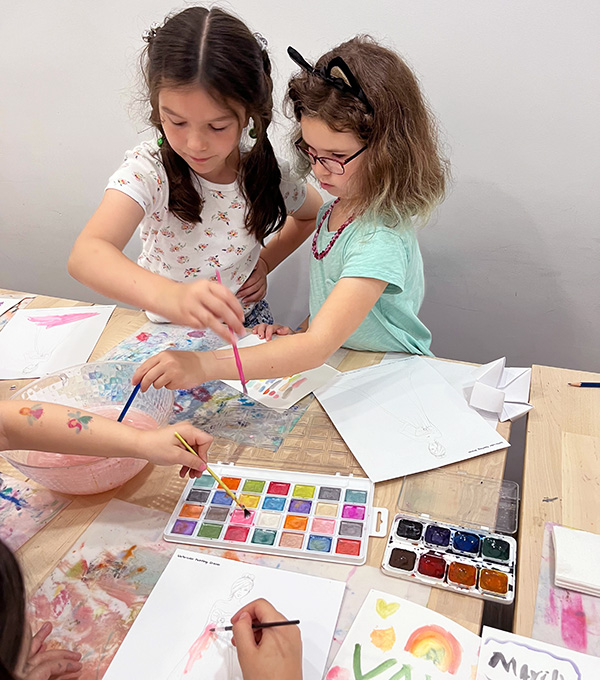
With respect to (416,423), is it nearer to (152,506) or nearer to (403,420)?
(403,420)

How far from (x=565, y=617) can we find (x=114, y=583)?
538 mm

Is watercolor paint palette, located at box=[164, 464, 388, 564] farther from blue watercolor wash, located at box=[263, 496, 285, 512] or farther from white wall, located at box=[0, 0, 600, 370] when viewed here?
white wall, located at box=[0, 0, 600, 370]

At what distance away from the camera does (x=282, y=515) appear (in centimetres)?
75

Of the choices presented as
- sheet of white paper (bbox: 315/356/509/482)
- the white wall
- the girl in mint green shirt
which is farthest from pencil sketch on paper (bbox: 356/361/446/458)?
the white wall

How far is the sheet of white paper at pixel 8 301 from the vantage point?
129 centimetres

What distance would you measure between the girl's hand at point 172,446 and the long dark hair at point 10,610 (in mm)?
283

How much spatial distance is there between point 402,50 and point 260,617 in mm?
1282

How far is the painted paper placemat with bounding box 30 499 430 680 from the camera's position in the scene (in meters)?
0.62

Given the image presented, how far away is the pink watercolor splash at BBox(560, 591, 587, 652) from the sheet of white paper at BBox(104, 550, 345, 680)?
0.26m

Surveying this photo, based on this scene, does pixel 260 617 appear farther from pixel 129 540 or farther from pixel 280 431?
pixel 280 431

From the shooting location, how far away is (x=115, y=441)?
748 mm

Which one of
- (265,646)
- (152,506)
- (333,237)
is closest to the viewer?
(265,646)

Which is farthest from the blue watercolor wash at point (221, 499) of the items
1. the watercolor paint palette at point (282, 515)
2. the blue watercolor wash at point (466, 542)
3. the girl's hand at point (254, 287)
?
the girl's hand at point (254, 287)

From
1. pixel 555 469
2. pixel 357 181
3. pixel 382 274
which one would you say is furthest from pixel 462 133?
pixel 555 469
